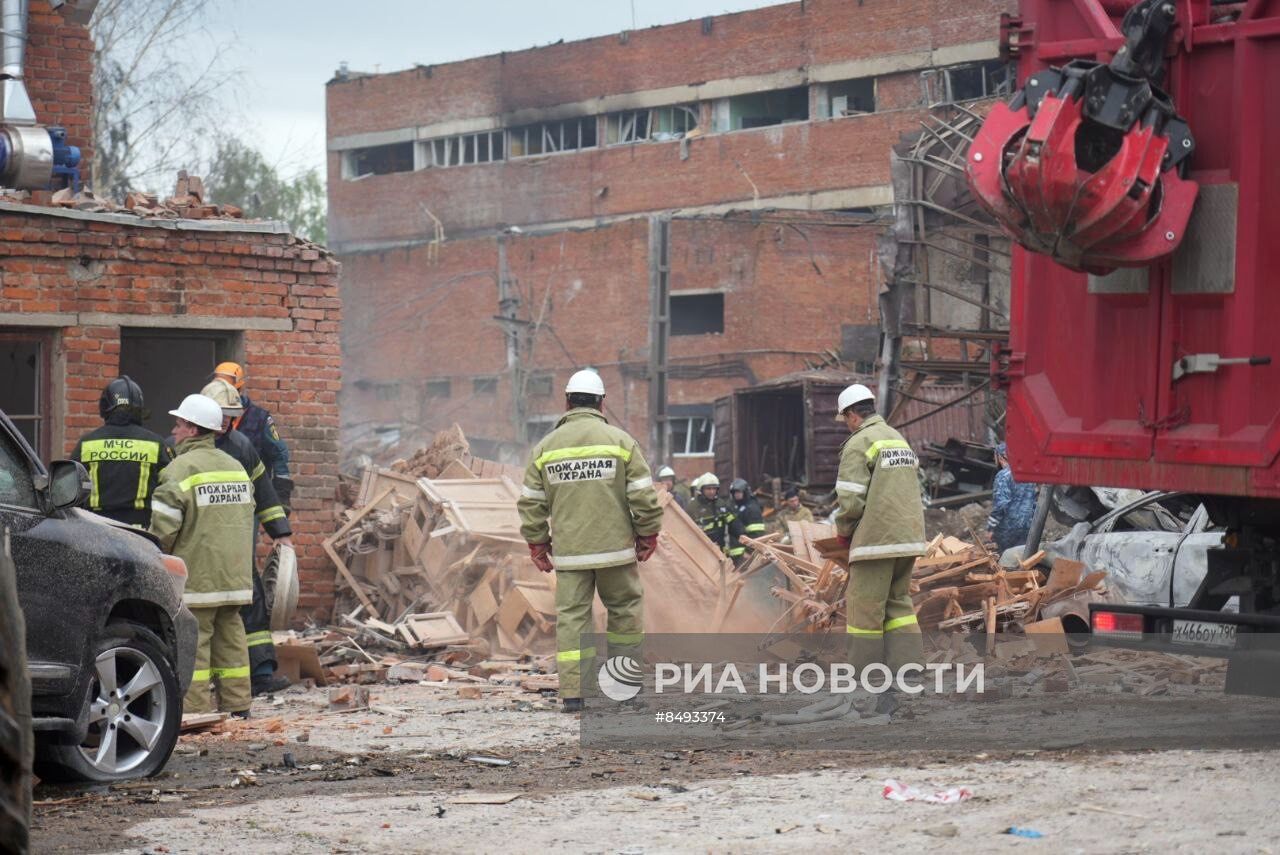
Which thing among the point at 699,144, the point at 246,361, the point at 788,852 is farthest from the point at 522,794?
the point at 699,144

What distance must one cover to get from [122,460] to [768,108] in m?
34.3

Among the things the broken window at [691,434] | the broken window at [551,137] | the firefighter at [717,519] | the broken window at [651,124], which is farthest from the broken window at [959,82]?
the firefighter at [717,519]

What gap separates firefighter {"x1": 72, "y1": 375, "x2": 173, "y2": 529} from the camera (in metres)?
9.51

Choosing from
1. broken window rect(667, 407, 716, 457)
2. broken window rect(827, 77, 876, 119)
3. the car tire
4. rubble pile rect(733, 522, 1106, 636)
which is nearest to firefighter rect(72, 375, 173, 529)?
the car tire

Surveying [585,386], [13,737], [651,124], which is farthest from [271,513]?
[651,124]

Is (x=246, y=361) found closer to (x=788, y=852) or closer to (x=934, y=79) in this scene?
(x=788, y=852)

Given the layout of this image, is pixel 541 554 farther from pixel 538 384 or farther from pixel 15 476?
pixel 538 384

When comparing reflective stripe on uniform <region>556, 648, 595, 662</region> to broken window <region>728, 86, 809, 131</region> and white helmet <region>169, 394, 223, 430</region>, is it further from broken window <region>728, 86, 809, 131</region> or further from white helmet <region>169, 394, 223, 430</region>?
broken window <region>728, 86, 809, 131</region>

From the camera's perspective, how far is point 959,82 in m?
38.4

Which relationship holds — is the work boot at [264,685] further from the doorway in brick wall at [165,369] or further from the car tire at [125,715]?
the doorway in brick wall at [165,369]

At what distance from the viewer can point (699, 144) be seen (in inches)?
1665

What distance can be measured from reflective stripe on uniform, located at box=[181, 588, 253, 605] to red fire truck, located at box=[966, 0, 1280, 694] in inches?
179

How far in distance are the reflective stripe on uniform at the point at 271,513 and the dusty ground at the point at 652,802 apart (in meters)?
2.35

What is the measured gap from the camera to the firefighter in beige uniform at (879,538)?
8938 mm
